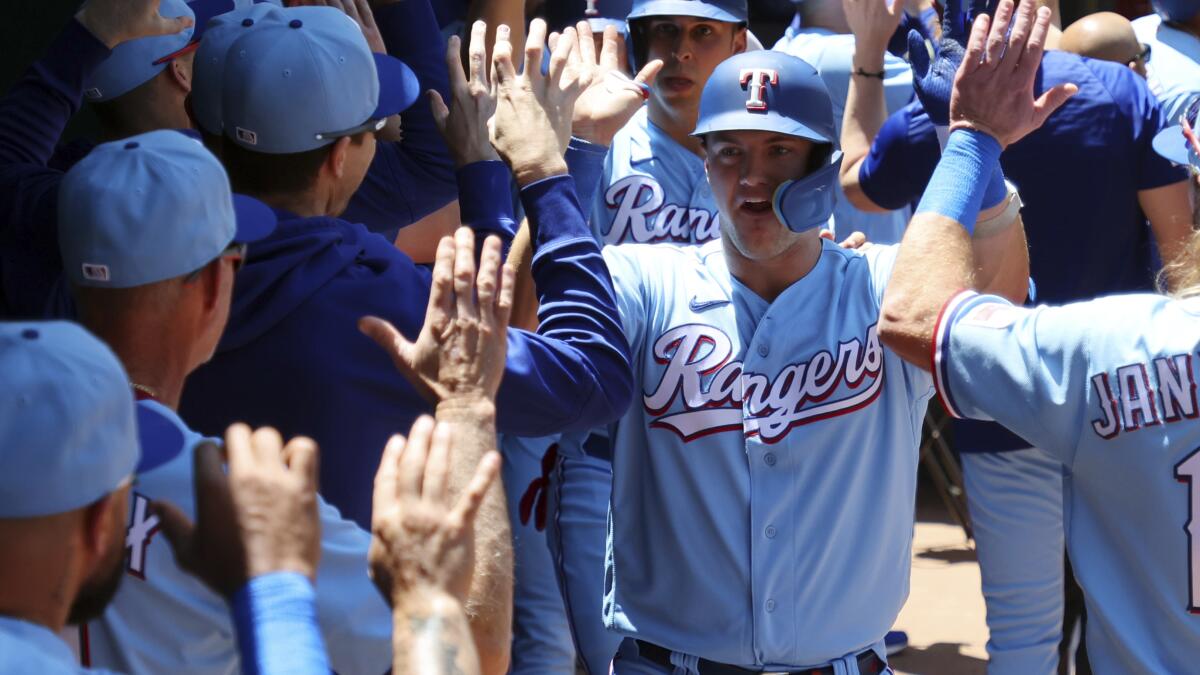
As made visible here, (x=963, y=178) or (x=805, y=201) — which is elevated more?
(x=963, y=178)

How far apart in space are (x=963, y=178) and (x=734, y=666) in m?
0.96

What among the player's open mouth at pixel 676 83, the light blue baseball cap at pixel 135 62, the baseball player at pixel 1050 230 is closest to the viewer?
the light blue baseball cap at pixel 135 62

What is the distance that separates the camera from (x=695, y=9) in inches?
175

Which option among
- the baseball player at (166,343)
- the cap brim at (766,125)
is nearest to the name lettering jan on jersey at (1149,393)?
the cap brim at (766,125)

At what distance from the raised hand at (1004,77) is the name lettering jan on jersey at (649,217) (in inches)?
65.5

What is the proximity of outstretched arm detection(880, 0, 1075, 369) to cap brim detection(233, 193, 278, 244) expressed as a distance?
3.14 feet

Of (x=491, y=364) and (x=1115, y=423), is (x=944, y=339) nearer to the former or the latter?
(x=1115, y=423)

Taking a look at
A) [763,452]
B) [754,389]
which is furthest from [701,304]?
[763,452]

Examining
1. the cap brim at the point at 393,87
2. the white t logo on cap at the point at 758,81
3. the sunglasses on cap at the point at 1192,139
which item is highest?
the sunglasses on cap at the point at 1192,139

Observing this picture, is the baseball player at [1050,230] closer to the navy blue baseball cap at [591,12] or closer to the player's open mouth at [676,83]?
the player's open mouth at [676,83]

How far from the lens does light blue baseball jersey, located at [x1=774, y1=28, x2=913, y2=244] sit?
207 inches

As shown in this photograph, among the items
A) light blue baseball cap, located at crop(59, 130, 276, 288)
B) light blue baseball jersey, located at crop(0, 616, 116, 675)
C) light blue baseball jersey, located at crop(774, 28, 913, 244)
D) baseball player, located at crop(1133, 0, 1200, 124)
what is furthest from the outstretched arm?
light blue baseball jersey, located at crop(774, 28, 913, 244)

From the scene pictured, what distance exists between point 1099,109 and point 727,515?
6.15ft

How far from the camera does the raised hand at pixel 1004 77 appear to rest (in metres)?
2.34
